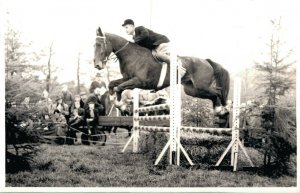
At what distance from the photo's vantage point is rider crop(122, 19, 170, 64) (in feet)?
14.5

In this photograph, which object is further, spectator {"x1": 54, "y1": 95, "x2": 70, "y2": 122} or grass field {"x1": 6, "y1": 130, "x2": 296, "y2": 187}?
spectator {"x1": 54, "y1": 95, "x2": 70, "y2": 122}

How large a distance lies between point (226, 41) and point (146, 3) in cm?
89

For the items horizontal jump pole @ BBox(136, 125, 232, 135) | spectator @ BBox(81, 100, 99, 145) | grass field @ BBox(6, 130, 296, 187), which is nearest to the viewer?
grass field @ BBox(6, 130, 296, 187)

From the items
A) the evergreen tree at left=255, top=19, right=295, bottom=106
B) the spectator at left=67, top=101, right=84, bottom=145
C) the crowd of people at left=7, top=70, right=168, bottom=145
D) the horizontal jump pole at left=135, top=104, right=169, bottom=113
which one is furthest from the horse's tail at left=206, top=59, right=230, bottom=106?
the spectator at left=67, top=101, right=84, bottom=145

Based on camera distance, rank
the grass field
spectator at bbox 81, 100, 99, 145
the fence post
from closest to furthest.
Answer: the grass field → spectator at bbox 81, 100, 99, 145 → the fence post

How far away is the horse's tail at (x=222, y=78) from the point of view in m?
4.61

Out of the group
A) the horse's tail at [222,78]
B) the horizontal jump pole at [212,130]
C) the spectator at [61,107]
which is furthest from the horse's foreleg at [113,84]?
the horse's tail at [222,78]

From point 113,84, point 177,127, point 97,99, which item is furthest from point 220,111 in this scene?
point 97,99

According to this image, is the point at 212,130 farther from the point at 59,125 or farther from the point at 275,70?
the point at 59,125

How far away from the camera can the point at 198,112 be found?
4.57 metres

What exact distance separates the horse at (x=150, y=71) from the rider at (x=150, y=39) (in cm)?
9

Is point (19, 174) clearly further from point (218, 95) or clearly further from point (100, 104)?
point (218, 95)

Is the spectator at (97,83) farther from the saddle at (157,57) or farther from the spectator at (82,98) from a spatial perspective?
the saddle at (157,57)

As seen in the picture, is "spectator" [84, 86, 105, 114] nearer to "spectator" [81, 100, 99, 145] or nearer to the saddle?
"spectator" [81, 100, 99, 145]
